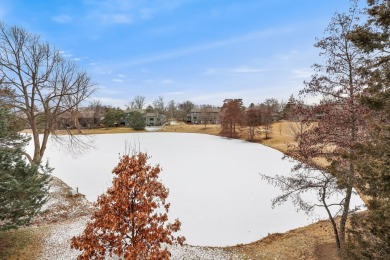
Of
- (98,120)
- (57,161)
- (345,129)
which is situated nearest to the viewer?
(345,129)

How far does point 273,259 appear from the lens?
6723 millimetres

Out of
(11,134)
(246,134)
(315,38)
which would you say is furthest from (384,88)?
(246,134)

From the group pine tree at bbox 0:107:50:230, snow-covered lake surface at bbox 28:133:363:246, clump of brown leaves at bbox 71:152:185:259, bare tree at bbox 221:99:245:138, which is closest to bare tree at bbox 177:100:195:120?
bare tree at bbox 221:99:245:138

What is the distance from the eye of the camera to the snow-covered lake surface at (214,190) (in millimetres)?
9168

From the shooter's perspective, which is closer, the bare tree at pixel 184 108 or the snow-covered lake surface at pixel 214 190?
the snow-covered lake surface at pixel 214 190

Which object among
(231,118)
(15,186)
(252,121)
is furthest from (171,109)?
(15,186)

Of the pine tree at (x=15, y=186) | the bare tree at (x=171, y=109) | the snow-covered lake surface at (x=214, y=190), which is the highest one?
the bare tree at (x=171, y=109)

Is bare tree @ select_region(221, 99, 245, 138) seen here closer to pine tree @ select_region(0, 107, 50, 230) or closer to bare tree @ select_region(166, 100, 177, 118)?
pine tree @ select_region(0, 107, 50, 230)

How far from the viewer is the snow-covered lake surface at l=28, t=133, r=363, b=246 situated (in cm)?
917

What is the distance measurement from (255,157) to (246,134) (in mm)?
16654

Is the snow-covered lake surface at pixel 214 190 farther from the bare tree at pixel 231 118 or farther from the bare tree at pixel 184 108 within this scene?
the bare tree at pixel 184 108

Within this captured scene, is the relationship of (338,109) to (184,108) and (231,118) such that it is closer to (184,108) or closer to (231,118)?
(231,118)

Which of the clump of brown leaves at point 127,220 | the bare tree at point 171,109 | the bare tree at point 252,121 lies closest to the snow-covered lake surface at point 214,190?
the clump of brown leaves at point 127,220

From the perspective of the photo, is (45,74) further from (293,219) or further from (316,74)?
(293,219)
